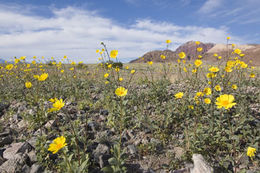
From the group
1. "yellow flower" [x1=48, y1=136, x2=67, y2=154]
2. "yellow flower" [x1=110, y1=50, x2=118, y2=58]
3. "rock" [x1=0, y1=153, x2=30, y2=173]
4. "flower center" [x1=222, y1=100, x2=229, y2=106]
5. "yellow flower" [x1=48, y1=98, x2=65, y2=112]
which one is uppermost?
"yellow flower" [x1=110, y1=50, x2=118, y2=58]

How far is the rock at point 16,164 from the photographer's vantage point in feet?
6.26

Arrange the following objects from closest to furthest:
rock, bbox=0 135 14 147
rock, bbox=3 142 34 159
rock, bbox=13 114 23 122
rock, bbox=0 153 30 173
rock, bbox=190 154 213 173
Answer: rock, bbox=190 154 213 173
rock, bbox=0 153 30 173
rock, bbox=3 142 34 159
rock, bbox=0 135 14 147
rock, bbox=13 114 23 122

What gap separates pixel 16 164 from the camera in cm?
197

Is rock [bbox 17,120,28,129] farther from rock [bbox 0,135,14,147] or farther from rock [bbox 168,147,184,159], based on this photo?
rock [bbox 168,147,184,159]

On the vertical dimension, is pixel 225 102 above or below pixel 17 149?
above

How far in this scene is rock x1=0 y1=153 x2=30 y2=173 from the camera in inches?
75.1

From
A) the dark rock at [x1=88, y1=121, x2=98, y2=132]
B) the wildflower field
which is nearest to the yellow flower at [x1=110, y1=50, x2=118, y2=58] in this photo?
the wildflower field

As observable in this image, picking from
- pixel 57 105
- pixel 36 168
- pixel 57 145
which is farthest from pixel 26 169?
pixel 57 105

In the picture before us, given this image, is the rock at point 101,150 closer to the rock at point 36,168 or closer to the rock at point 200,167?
the rock at point 36,168

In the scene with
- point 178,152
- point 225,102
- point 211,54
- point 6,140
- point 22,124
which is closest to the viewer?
point 225,102

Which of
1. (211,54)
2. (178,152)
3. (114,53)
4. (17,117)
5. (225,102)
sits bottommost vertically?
(178,152)

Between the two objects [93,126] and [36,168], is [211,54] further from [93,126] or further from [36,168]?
[36,168]

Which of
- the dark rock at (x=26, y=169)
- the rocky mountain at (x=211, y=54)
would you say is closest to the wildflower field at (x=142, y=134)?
the dark rock at (x=26, y=169)

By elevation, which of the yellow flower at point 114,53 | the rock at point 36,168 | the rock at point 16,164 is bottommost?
the rock at point 36,168
